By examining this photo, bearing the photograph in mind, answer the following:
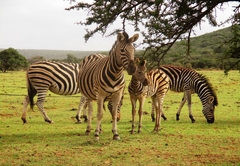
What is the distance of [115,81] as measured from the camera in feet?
27.3

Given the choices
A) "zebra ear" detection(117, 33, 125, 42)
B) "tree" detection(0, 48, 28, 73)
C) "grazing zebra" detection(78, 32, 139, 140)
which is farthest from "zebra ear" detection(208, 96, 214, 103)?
"tree" detection(0, 48, 28, 73)

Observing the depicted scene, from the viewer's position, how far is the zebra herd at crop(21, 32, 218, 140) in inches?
325

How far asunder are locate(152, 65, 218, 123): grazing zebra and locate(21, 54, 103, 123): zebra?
3.12 meters

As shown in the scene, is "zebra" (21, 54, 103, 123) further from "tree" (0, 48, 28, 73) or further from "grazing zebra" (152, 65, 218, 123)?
"tree" (0, 48, 28, 73)

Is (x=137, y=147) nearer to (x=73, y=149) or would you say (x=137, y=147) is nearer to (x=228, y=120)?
(x=73, y=149)

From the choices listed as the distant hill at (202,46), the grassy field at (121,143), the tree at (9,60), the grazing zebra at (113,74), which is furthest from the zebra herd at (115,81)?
the tree at (9,60)

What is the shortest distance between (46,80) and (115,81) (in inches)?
160

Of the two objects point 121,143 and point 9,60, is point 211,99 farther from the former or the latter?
point 9,60

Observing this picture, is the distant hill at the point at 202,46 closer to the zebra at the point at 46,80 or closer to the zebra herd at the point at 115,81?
the zebra herd at the point at 115,81

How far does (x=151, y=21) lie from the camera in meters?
6.41

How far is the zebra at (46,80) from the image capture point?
11.6 metres

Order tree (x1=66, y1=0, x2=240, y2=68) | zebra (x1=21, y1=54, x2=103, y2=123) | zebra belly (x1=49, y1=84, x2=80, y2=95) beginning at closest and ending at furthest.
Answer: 1. tree (x1=66, y1=0, x2=240, y2=68)
2. zebra (x1=21, y1=54, x2=103, y2=123)
3. zebra belly (x1=49, y1=84, x2=80, y2=95)

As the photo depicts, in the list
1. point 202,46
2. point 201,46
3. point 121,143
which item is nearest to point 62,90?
point 121,143

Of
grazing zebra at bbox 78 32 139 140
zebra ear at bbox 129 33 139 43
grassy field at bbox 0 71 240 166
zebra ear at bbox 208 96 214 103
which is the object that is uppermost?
zebra ear at bbox 129 33 139 43
